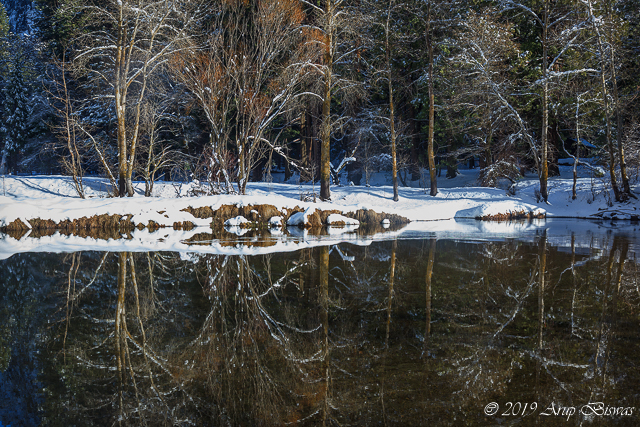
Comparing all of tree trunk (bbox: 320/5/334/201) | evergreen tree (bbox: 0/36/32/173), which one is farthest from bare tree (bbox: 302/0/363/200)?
evergreen tree (bbox: 0/36/32/173)

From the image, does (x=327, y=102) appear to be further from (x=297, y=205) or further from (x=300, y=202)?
(x=297, y=205)

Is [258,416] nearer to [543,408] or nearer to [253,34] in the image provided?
[543,408]

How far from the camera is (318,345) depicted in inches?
167

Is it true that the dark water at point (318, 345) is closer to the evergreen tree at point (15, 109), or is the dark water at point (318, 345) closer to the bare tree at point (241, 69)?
the bare tree at point (241, 69)

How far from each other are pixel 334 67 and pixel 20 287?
2262cm

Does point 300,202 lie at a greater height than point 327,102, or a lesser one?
lesser

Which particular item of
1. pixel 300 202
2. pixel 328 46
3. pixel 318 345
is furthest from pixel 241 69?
pixel 318 345

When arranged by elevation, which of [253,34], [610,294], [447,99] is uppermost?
[253,34]

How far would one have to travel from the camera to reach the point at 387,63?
70.7 feet

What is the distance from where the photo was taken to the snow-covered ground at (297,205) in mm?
11734

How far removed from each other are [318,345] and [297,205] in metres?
13.5

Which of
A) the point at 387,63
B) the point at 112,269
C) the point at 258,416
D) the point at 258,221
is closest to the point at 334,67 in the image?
the point at 387,63

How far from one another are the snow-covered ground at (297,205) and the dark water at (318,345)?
3657 millimetres

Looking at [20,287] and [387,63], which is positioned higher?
[387,63]
